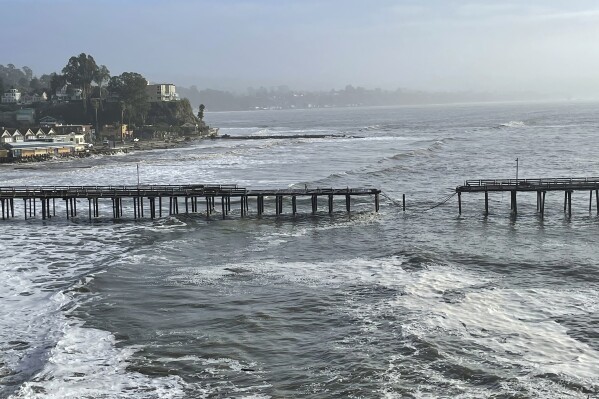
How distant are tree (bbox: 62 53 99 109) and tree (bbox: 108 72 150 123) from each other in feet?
19.0

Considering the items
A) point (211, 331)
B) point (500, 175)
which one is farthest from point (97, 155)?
point (211, 331)

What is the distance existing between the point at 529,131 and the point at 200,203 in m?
129

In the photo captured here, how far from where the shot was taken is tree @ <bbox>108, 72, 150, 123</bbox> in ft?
541

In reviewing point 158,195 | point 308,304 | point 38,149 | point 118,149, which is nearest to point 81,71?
point 118,149

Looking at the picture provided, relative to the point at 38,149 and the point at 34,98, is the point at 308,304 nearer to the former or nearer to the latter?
the point at 38,149

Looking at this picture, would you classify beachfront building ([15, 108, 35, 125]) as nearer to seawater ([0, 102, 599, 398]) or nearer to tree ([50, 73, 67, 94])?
tree ([50, 73, 67, 94])

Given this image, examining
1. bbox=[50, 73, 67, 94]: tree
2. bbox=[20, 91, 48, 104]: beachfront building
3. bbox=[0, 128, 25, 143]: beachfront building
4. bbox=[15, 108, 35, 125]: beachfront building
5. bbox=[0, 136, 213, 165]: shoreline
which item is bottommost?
bbox=[0, 136, 213, 165]: shoreline

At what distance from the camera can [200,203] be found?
67375 millimetres

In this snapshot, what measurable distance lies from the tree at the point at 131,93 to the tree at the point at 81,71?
5789mm

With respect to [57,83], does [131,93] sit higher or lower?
lower

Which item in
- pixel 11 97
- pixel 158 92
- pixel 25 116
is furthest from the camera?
pixel 158 92

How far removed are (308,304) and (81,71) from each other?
499 ft

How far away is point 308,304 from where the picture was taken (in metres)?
33.1

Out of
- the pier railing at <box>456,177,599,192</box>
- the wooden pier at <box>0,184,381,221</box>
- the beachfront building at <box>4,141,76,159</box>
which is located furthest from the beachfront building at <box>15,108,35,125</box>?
the pier railing at <box>456,177,599,192</box>
